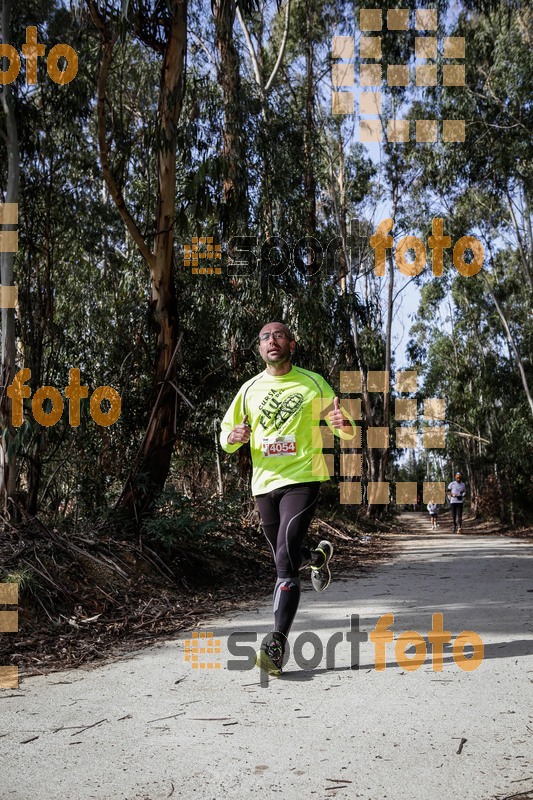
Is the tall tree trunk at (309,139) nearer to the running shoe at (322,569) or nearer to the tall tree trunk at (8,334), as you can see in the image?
the tall tree trunk at (8,334)

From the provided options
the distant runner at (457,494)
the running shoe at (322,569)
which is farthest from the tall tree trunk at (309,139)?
the distant runner at (457,494)

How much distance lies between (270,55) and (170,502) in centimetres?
1386

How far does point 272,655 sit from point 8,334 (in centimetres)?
446

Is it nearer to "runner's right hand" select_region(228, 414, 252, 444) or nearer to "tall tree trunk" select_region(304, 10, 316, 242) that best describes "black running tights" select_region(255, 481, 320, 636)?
"runner's right hand" select_region(228, 414, 252, 444)

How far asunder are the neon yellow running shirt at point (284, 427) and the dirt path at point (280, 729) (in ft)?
3.53

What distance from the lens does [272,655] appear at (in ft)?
13.5

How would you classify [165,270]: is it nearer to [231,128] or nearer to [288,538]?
[231,128]

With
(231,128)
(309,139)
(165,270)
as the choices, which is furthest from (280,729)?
(309,139)

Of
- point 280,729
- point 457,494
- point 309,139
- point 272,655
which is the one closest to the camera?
point 280,729

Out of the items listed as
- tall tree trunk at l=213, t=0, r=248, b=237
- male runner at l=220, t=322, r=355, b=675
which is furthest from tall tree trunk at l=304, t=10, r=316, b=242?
male runner at l=220, t=322, r=355, b=675

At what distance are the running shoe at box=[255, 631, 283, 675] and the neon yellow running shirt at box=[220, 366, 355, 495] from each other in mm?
831

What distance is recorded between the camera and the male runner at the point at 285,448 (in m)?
4.33

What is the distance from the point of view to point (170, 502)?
810cm

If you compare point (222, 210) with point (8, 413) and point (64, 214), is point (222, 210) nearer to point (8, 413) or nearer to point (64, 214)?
point (64, 214)
